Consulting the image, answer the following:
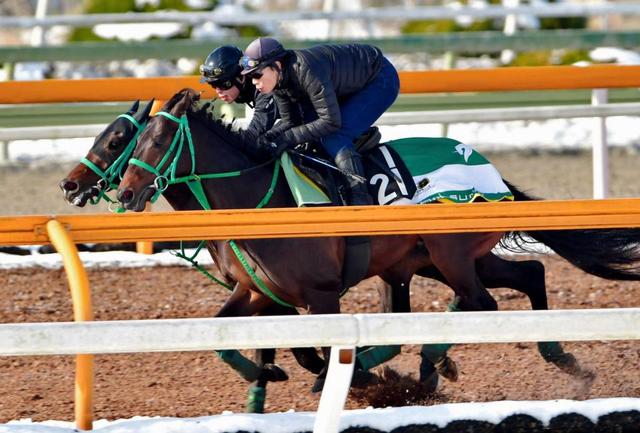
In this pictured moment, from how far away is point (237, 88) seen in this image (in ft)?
18.1

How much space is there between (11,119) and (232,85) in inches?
173

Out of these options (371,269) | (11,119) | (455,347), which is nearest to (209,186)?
(371,269)

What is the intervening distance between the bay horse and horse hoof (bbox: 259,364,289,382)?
0.24m

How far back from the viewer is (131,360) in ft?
19.8

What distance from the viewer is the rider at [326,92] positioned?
529 cm

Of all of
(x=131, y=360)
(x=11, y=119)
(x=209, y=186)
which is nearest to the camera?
(x=209, y=186)

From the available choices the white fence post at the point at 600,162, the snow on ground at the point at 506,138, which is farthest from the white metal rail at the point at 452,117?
the snow on ground at the point at 506,138

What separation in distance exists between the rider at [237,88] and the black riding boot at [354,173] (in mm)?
347

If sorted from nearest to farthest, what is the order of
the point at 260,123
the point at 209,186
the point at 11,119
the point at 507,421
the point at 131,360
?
the point at 507,421
the point at 209,186
the point at 260,123
the point at 131,360
the point at 11,119

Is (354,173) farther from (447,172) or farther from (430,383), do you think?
(430,383)

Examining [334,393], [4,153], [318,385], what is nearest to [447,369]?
[318,385]

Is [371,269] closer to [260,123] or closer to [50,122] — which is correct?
[260,123]

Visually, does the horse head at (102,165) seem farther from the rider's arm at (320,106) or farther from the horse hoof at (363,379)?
the horse hoof at (363,379)

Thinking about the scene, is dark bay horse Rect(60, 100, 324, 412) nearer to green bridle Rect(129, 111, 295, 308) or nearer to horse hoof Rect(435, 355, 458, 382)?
green bridle Rect(129, 111, 295, 308)
